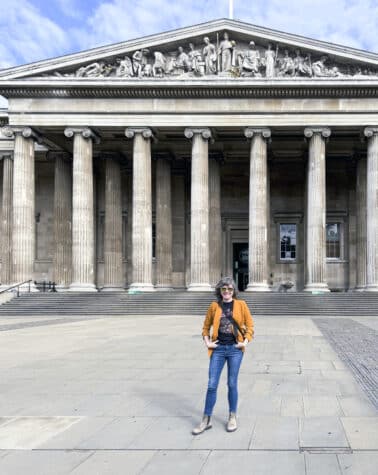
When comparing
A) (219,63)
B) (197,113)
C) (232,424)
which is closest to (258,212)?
(197,113)

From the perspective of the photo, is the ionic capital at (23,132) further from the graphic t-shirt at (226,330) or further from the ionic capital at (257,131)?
the graphic t-shirt at (226,330)

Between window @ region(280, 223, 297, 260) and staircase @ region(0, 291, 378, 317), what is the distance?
35.3 feet

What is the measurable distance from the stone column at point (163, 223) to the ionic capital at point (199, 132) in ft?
18.0

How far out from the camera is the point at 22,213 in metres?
39.0

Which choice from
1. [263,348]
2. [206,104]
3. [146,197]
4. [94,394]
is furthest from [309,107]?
[94,394]

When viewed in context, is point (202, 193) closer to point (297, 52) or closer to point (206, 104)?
point (206, 104)

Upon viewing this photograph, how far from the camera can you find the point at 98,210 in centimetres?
4788

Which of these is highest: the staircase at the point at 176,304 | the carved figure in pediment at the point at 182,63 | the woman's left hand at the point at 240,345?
the carved figure in pediment at the point at 182,63

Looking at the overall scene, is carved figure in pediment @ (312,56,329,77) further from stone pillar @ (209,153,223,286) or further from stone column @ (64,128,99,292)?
stone column @ (64,128,99,292)

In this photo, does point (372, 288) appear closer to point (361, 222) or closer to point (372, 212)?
point (372, 212)

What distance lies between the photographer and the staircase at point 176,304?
34.1 m

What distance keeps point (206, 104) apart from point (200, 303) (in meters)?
11.7

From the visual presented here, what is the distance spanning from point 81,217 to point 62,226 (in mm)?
4951

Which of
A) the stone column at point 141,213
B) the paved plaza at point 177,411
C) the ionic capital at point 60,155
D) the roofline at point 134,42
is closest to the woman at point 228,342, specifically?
the paved plaza at point 177,411
